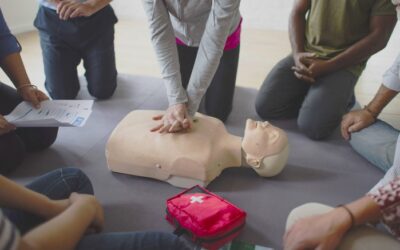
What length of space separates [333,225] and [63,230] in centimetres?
53

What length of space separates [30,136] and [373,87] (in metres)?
1.77

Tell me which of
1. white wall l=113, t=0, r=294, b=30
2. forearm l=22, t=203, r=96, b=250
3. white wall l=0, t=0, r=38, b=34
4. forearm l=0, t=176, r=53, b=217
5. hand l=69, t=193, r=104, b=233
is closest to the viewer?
forearm l=22, t=203, r=96, b=250

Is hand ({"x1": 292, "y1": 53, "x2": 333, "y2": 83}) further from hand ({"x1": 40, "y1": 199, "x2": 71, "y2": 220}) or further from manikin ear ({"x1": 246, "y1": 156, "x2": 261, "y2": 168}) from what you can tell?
hand ({"x1": 40, "y1": 199, "x2": 71, "y2": 220})

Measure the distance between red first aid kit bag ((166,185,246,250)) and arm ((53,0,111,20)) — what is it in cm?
106

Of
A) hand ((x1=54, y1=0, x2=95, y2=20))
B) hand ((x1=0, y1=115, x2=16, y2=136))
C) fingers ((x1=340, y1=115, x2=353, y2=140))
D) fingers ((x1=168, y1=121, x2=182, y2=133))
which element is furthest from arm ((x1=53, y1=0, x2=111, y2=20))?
fingers ((x1=340, y1=115, x2=353, y2=140))

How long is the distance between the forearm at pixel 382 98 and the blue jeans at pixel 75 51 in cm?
124

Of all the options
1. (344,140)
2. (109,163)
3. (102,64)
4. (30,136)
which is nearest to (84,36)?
(102,64)

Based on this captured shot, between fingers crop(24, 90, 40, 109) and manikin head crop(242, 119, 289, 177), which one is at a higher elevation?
fingers crop(24, 90, 40, 109)

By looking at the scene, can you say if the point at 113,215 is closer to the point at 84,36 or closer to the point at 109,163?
the point at 109,163

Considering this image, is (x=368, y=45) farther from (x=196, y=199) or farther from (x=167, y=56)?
(x=196, y=199)

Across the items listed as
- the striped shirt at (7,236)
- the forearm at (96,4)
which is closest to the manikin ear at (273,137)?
the striped shirt at (7,236)

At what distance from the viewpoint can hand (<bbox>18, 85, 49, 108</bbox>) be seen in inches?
50.9

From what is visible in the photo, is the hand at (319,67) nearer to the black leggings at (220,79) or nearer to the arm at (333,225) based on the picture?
the black leggings at (220,79)

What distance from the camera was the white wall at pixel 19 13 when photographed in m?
2.68
